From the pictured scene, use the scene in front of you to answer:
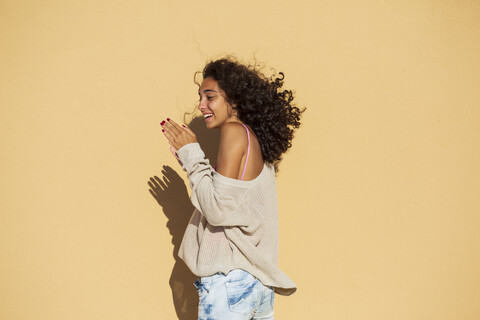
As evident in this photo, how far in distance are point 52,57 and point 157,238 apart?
1.27 m

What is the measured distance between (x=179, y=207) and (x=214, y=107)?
2.75 ft

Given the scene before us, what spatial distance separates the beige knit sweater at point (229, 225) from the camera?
212 cm

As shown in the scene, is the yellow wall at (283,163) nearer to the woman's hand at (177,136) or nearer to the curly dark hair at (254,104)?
the curly dark hair at (254,104)

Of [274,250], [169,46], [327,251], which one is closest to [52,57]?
[169,46]

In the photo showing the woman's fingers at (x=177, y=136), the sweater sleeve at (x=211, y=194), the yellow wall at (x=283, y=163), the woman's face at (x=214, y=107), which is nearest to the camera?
the sweater sleeve at (x=211, y=194)

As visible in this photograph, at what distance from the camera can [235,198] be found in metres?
2.17

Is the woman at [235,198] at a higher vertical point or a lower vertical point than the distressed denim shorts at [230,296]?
higher

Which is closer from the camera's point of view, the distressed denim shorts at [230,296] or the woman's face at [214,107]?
the distressed denim shorts at [230,296]

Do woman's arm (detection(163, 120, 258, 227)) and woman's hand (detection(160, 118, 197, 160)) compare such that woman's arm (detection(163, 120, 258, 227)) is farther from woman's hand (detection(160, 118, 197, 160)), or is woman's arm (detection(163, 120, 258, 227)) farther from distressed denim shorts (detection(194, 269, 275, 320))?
distressed denim shorts (detection(194, 269, 275, 320))

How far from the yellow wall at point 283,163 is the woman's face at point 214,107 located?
0.49m

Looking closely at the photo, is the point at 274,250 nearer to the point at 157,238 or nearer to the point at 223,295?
the point at 223,295

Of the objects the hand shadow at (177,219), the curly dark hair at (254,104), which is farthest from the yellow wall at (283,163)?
the curly dark hair at (254,104)

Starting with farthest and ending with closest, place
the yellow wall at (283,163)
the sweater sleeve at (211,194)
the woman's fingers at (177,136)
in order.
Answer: the yellow wall at (283,163) < the woman's fingers at (177,136) < the sweater sleeve at (211,194)

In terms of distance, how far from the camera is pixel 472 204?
3.03 m
